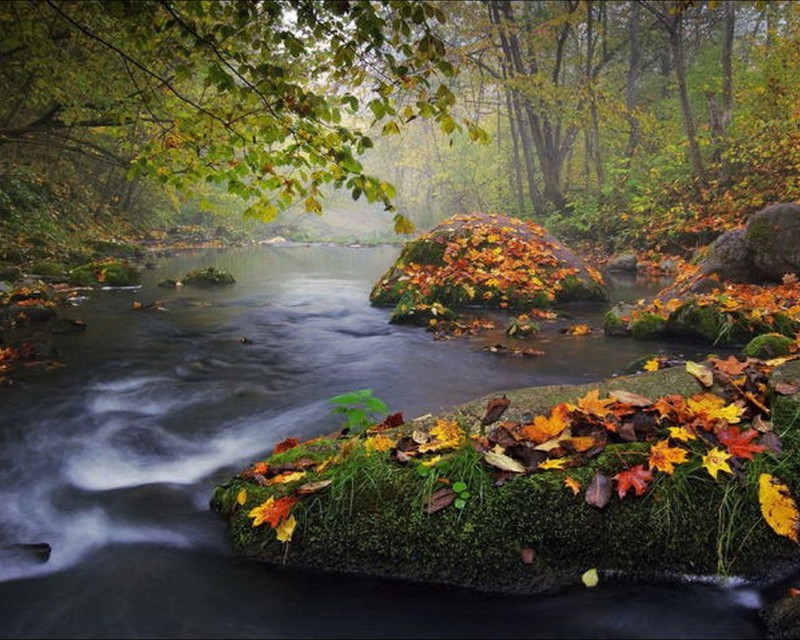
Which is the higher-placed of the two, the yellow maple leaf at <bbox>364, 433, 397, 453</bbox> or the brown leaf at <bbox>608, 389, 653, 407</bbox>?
the brown leaf at <bbox>608, 389, 653, 407</bbox>

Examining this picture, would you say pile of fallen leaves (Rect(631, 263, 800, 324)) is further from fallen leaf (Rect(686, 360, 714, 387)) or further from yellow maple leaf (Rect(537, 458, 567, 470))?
yellow maple leaf (Rect(537, 458, 567, 470))

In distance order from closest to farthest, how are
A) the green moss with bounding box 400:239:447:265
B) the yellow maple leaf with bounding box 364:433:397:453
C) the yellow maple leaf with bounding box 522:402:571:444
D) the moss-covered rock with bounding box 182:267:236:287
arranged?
the yellow maple leaf with bounding box 522:402:571:444 < the yellow maple leaf with bounding box 364:433:397:453 < the green moss with bounding box 400:239:447:265 < the moss-covered rock with bounding box 182:267:236:287

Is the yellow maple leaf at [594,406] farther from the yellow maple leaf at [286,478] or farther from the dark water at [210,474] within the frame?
the yellow maple leaf at [286,478]

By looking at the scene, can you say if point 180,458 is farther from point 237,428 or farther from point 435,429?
point 435,429

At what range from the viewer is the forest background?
3.16 metres

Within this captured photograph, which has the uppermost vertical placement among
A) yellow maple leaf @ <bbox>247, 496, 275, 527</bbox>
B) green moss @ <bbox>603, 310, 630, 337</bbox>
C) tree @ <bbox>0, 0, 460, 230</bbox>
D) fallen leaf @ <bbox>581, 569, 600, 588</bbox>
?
tree @ <bbox>0, 0, 460, 230</bbox>

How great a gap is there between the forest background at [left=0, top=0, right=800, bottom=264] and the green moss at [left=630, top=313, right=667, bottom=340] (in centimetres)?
405

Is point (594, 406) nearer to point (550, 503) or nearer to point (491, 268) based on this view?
point (550, 503)

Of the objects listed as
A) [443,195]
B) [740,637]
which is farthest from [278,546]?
[443,195]

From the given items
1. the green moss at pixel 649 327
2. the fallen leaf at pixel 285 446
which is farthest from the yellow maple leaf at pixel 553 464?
the green moss at pixel 649 327

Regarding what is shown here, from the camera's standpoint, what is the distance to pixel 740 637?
2512 mm

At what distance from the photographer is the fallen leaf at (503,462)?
2.98m

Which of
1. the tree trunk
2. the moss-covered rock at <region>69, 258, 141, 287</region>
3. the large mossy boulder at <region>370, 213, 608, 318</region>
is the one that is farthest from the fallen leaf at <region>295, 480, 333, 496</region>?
the tree trunk

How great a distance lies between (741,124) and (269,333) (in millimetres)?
14348
